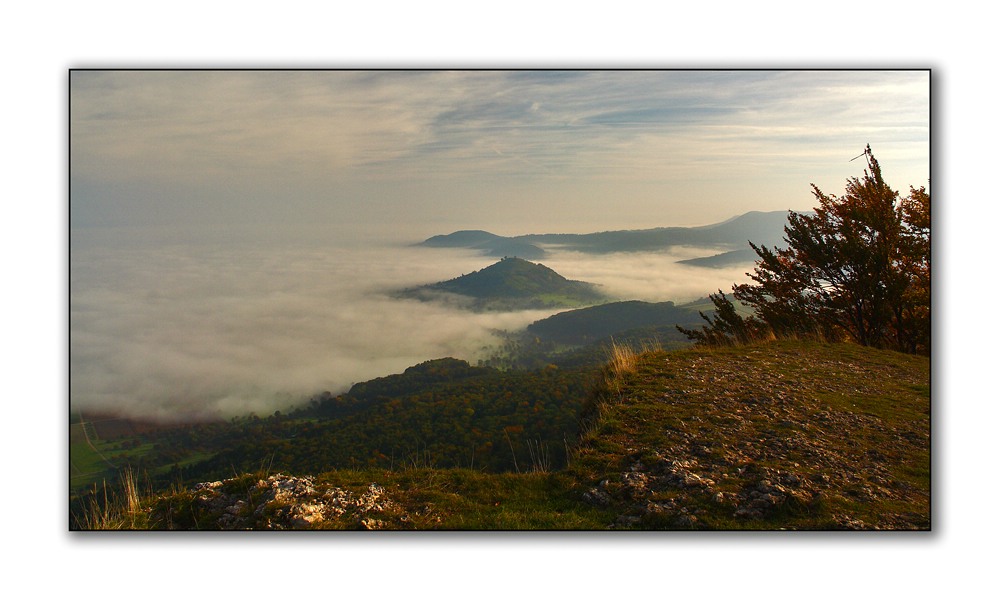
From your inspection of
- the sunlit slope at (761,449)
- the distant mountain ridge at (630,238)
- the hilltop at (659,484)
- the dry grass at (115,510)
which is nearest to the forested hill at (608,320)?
the distant mountain ridge at (630,238)

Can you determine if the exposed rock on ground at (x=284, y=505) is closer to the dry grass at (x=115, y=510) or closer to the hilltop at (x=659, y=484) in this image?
the hilltop at (x=659, y=484)

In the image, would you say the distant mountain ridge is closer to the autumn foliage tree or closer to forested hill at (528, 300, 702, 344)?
the autumn foliage tree

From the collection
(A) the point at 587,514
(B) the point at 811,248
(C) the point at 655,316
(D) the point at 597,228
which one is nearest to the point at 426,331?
(D) the point at 597,228

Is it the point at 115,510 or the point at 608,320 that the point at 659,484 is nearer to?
the point at 115,510

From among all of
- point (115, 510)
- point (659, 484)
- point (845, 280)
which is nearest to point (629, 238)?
point (845, 280)

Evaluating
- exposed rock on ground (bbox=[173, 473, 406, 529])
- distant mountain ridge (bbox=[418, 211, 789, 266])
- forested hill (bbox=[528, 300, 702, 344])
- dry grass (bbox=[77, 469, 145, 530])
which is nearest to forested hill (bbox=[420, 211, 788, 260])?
distant mountain ridge (bbox=[418, 211, 789, 266])

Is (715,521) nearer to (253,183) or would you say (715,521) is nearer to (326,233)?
(326,233)
